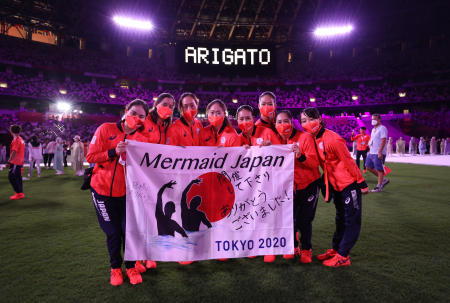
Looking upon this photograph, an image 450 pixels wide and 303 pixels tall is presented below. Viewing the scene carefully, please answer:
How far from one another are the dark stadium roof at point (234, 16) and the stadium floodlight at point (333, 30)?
1.12m

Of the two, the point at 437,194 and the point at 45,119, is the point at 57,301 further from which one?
the point at 45,119

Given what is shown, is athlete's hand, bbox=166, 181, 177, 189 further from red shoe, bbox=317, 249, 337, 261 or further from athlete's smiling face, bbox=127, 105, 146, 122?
red shoe, bbox=317, 249, 337, 261

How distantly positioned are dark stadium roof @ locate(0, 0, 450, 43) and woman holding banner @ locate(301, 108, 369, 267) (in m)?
31.9

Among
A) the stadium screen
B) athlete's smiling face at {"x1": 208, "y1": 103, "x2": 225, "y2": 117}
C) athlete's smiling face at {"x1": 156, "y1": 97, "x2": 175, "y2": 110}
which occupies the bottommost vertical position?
athlete's smiling face at {"x1": 208, "y1": 103, "x2": 225, "y2": 117}

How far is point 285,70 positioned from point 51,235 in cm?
4227

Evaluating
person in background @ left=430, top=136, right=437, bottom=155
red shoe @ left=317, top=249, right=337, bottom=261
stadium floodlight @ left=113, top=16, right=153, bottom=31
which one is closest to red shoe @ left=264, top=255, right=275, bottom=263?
red shoe @ left=317, top=249, right=337, bottom=261

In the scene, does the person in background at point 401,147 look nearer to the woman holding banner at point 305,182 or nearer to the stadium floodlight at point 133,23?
the woman holding banner at point 305,182

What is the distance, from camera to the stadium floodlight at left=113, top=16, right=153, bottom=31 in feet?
107

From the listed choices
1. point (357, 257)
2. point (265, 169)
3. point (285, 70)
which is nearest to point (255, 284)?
point (265, 169)

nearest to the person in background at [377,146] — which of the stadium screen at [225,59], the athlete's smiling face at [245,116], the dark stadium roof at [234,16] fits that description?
the athlete's smiling face at [245,116]

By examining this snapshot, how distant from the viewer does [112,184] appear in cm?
278

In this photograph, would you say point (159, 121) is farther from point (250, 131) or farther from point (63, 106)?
point (63, 106)

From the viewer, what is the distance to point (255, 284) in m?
2.73

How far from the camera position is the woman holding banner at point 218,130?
329 cm
